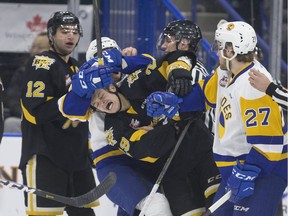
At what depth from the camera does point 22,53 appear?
18.4 ft

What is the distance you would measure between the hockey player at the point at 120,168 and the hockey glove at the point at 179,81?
0.33 m

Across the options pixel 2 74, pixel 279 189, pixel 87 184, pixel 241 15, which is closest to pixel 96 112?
pixel 87 184

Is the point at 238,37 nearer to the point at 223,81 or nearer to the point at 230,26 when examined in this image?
the point at 230,26

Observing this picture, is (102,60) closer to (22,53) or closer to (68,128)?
(68,128)

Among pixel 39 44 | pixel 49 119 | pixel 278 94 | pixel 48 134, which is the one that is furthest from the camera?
pixel 39 44

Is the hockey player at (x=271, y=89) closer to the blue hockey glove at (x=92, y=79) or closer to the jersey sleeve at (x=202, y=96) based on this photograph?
the jersey sleeve at (x=202, y=96)

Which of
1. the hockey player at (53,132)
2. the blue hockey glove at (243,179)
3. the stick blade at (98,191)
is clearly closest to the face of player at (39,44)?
the hockey player at (53,132)

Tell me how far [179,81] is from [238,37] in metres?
0.31

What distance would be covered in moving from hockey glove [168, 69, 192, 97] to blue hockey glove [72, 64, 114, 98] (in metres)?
0.26

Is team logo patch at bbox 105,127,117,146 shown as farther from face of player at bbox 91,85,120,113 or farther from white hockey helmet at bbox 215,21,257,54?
white hockey helmet at bbox 215,21,257,54

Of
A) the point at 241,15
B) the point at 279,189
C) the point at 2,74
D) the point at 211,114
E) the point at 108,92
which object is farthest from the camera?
the point at 241,15

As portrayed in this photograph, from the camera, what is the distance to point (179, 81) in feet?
12.5

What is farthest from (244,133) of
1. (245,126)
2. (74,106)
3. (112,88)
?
(74,106)

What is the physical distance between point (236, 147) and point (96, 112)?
2.48 ft
